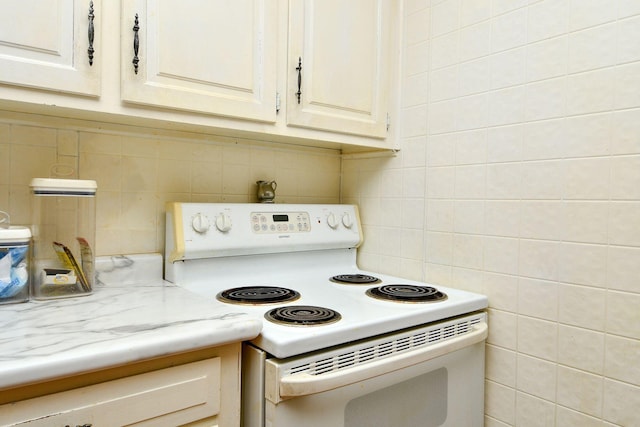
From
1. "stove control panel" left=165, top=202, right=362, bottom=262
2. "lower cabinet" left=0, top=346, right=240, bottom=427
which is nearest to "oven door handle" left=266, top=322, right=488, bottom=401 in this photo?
"lower cabinet" left=0, top=346, right=240, bottom=427

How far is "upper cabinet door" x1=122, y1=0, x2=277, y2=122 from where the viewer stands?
1001mm

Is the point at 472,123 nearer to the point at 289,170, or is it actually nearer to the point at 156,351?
the point at 289,170

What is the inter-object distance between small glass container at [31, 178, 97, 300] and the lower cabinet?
0.42 metres

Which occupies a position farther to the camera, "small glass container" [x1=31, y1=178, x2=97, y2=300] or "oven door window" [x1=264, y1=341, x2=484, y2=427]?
"small glass container" [x1=31, y1=178, x2=97, y2=300]

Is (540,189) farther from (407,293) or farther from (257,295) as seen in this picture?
(257,295)

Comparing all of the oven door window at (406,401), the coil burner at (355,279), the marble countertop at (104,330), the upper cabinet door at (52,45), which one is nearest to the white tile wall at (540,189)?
the oven door window at (406,401)

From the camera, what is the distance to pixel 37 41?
0.88 m

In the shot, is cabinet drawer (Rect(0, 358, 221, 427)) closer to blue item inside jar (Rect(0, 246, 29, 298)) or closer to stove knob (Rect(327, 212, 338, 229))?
blue item inside jar (Rect(0, 246, 29, 298))

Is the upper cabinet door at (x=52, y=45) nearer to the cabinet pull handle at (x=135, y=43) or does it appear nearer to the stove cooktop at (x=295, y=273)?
the cabinet pull handle at (x=135, y=43)

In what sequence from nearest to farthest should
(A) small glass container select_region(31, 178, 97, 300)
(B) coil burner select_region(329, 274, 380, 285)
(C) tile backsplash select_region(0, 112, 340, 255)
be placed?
1. (A) small glass container select_region(31, 178, 97, 300)
2. (C) tile backsplash select_region(0, 112, 340, 255)
3. (B) coil burner select_region(329, 274, 380, 285)

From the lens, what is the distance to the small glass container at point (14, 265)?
0.94 m

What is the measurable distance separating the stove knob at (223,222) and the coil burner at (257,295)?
207 millimetres

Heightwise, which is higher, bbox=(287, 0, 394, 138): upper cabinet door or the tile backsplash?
bbox=(287, 0, 394, 138): upper cabinet door

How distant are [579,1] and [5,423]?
149 centimetres
